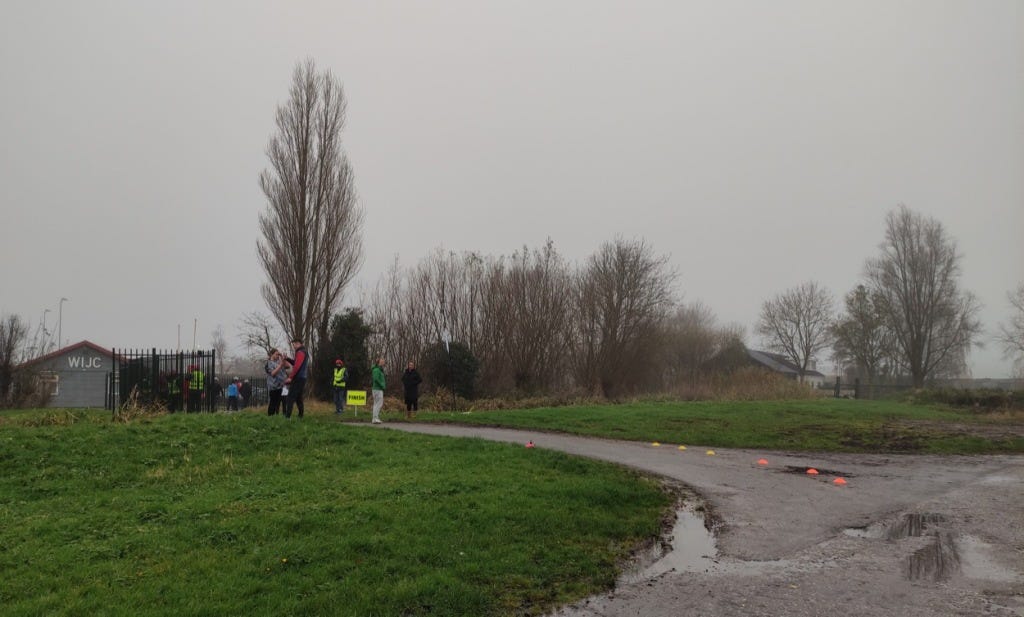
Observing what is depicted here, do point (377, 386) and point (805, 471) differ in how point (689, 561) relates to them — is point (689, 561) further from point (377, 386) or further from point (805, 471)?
point (377, 386)

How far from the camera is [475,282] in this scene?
109 feet

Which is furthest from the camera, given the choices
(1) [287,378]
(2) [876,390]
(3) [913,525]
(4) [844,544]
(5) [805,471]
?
(2) [876,390]

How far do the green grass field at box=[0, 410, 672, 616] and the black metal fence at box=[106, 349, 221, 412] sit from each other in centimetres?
552

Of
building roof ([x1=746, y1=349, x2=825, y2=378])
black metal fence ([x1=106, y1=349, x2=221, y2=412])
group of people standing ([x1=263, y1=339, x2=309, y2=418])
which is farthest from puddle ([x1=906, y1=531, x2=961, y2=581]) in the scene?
building roof ([x1=746, y1=349, x2=825, y2=378])

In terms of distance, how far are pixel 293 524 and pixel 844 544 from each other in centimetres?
609

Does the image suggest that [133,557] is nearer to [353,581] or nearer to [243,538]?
[243,538]

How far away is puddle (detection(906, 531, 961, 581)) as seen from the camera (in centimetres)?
616

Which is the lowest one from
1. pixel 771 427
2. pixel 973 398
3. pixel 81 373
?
pixel 771 427

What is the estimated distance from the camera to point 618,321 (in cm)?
3519

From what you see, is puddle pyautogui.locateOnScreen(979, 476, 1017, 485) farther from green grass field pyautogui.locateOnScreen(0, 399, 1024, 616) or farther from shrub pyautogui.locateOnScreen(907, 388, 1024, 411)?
shrub pyautogui.locateOnScreen(907, 388, 1024, 411)

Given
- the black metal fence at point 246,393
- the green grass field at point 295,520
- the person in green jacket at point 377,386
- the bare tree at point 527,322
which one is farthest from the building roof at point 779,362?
the green grass field at point 295,520

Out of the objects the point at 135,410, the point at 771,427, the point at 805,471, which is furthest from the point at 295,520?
the point at 771,427

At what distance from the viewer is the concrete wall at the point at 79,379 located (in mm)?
42156

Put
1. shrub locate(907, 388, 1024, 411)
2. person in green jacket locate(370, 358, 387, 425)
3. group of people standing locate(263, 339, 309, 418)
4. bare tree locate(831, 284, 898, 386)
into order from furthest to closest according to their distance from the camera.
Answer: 1. bare tree locate(831, 284, 898, 386)
2. shrub locate(907, 388, 1024, 411)
3. person in green jacket locate(370, 358, 387, 425)
4. group of people standing locate(263, 339, 309, 418)
